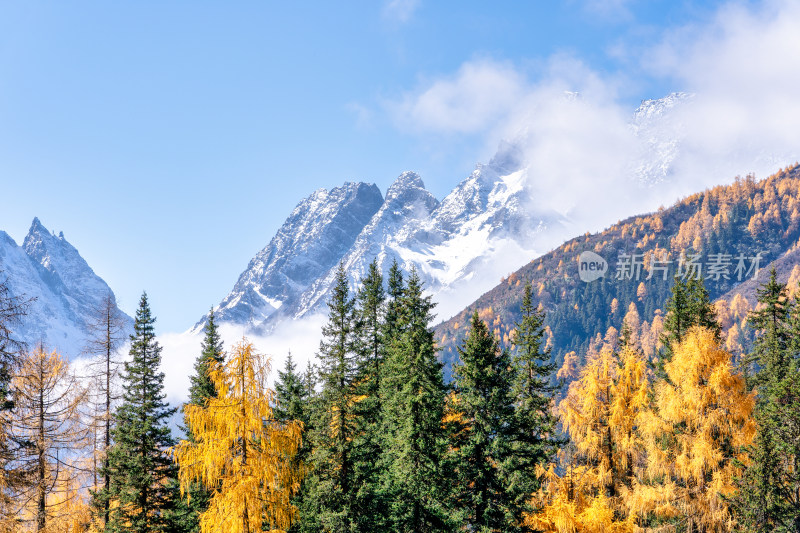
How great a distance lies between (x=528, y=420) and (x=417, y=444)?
730 cm

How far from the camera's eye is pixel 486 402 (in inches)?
1268

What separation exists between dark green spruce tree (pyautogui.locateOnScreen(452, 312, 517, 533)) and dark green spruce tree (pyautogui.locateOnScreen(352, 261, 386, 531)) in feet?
15.7

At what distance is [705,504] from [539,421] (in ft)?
32.1

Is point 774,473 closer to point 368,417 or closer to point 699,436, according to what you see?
point 699,436

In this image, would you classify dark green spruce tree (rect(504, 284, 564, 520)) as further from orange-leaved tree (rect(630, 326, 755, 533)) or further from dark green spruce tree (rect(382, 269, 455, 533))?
orange-leaved tree (rect(630, 326, 755, 533))

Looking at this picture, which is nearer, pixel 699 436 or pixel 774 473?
pixel 774 473

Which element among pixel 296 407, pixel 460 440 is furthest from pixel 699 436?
pixel 296 407

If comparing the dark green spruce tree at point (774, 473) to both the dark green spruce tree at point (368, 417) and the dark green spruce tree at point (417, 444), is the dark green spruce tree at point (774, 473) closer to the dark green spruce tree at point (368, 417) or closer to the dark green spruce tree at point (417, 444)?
the dark green spruce tree at point (417, 444)

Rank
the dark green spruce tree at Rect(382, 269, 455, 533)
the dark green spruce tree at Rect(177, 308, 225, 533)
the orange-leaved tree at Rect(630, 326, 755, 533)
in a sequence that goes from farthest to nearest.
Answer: the dark green spruce tree at Rect(177, 308, 225, 533) < the dark green spruce tree at Rect(382, 269, 455, 533) < the orange-leaved tree at Rect(630, 326, 755, 533)

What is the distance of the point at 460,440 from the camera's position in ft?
110

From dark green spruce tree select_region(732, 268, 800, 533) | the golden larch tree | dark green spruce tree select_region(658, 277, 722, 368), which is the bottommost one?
dark green spruce tree select_region(732, 268, 800, 533)

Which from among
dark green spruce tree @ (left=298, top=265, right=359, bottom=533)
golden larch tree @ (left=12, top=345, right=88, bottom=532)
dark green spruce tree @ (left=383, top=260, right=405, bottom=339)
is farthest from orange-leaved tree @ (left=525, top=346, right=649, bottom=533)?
golden larch tree @ (left=12, top=345, right=88, bottom=532)

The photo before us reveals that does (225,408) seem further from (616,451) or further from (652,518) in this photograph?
(616,451)

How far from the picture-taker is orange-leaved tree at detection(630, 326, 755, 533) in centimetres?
2862
